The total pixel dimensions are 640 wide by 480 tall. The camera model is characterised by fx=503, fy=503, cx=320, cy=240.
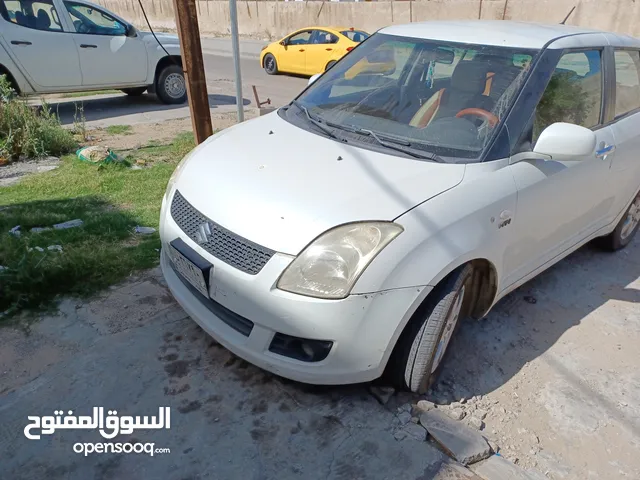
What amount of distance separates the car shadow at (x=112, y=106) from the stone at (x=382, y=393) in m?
7.10

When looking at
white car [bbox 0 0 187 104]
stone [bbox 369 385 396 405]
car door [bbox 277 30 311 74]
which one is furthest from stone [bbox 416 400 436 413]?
car door [bbox 277 30 311 74]

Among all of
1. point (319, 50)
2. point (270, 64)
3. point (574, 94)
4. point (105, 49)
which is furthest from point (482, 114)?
point (270, 64)

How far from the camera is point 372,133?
291cm

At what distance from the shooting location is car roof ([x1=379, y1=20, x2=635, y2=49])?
3053 mm

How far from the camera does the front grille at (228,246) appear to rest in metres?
2.26

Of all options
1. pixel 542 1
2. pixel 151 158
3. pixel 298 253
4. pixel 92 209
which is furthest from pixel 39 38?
pixel 542 1

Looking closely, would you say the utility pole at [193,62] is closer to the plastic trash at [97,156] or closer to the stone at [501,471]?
the plastic trash at [97,156]

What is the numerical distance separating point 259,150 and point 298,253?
3.02ft

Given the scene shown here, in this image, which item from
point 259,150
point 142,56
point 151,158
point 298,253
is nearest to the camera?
point 298,253

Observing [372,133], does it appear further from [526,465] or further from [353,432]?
[526,465]

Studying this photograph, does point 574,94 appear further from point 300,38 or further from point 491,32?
point 300,38

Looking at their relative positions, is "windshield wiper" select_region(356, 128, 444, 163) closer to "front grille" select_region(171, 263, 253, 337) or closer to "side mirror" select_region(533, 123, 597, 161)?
"side mirror" select_region(533, 123, 597, 161)

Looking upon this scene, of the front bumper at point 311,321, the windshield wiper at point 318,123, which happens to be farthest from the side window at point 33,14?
the front bumper at point 311,321

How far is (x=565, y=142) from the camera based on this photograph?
262 centimetres
